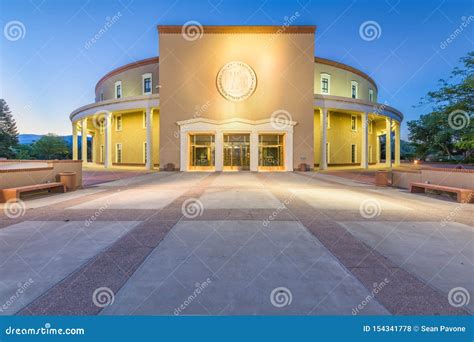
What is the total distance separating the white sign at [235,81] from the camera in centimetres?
2766

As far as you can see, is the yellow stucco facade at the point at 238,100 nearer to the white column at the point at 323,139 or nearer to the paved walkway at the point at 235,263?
the white column at the point at 323,139

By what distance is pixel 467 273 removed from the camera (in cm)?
362

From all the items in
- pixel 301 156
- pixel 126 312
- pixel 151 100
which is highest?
pixel 151 100

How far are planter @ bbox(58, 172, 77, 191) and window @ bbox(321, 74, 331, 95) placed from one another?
3319 cm

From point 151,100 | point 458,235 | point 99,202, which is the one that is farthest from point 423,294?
point 151,100

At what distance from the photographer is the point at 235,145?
27.6 metres

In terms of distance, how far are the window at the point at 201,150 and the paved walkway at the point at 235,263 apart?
2057cm

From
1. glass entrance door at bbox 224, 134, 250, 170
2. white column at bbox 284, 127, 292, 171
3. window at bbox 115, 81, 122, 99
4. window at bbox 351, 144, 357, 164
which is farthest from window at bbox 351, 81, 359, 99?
window at bbox 115, 81, 122, 99

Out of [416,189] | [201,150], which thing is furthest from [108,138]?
[416,189]

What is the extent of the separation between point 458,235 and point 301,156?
22.6 metres

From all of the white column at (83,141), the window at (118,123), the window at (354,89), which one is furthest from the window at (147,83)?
the window at (354,89)

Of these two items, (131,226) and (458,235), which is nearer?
(458,235)

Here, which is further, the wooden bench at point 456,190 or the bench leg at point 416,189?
the bench leg at point 416,189

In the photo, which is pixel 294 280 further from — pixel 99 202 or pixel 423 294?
pixel 99 202
